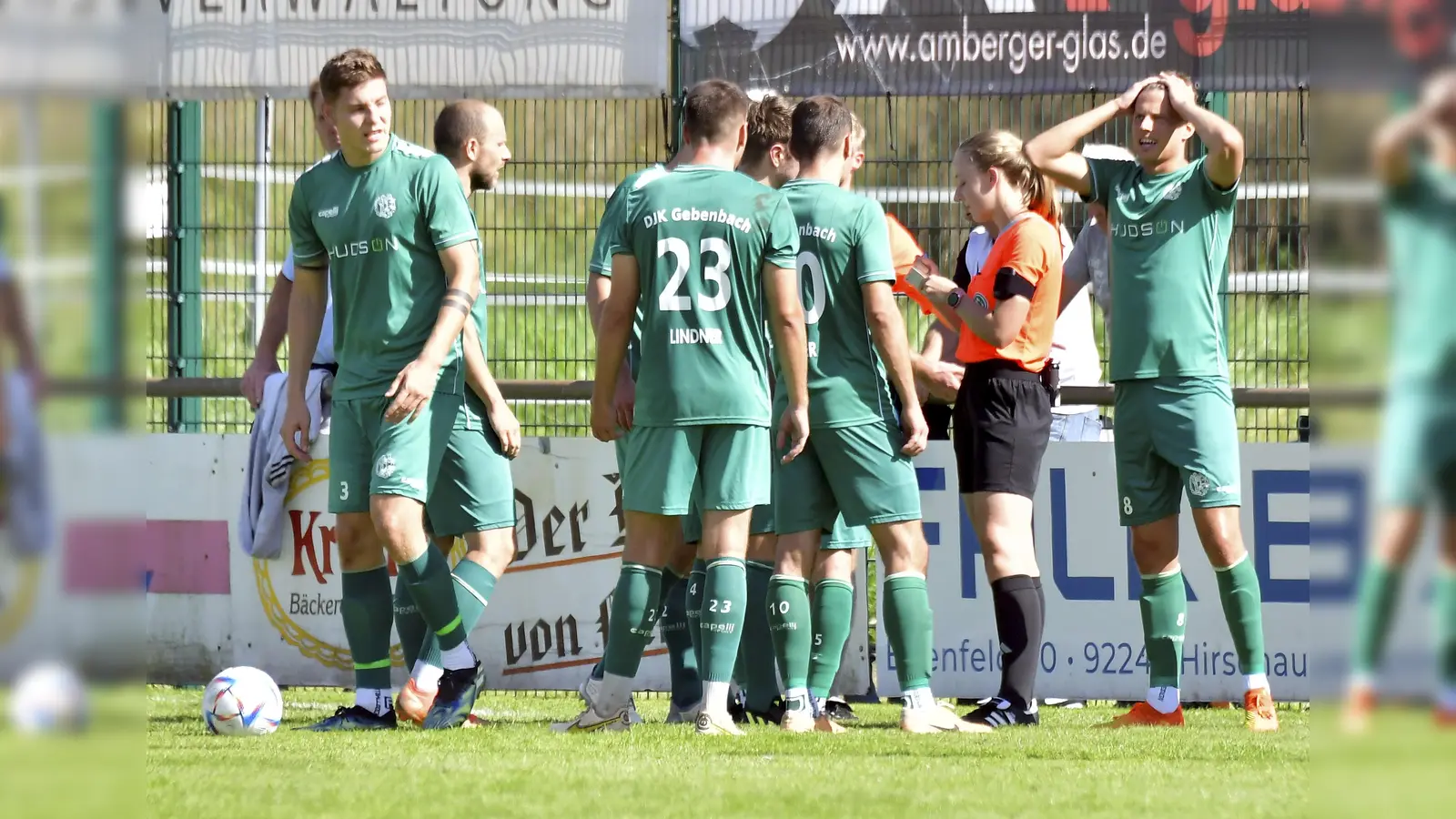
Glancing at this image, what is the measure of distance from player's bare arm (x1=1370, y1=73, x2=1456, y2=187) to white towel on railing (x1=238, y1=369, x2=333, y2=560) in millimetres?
6737

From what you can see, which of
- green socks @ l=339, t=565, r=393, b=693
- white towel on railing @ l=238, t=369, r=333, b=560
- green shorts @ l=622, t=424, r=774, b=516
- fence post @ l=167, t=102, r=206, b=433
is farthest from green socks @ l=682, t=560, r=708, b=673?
fence post @ l=167, t=102, r=206, b=433

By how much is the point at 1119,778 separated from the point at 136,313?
3.79 meters

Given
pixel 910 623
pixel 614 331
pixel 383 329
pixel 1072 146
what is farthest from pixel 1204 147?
pixel 383 329

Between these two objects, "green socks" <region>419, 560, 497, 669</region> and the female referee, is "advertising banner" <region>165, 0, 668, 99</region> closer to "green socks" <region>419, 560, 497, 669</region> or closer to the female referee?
the female referee

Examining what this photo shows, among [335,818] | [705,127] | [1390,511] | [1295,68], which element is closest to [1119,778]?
[335,818]

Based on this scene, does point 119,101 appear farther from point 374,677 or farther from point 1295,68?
point 1295,68

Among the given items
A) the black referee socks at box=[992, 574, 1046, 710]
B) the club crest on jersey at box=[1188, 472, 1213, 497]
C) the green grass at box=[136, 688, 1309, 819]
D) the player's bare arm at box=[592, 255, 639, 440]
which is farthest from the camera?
the black referee socks at box=[992, 574, 1046, 710]

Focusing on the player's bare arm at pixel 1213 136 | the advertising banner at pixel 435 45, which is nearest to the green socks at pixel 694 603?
the player's bare arm at pixel 1213 136

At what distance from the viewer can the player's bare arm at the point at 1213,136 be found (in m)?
6.14

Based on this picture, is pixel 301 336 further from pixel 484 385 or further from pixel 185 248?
pixel 185 248

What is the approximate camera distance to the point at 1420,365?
145 cm

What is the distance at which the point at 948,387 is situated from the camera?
7.27 m

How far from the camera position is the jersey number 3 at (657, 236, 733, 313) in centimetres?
582

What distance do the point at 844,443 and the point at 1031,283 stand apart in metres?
0.98
